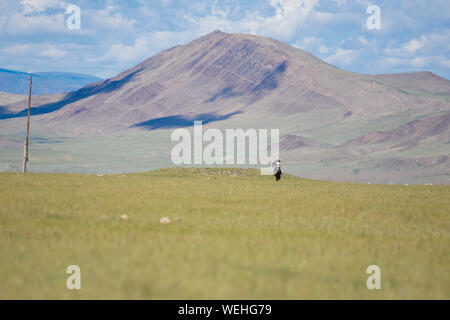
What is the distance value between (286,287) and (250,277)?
785mm

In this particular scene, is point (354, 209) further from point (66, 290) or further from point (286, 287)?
point (66, 290)

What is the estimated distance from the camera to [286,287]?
8906mm

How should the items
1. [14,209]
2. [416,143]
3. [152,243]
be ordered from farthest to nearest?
[416,143]
[14,209]
[152,243]

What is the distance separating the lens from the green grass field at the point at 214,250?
881 centimetres

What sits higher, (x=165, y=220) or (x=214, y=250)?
(x=165, y=220)

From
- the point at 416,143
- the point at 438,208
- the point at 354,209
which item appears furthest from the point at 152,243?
the point at 416,143

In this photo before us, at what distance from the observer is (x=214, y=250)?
11.5 meters

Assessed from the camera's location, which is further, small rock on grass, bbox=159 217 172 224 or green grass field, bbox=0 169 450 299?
small rock on grass, bbox=159 217 172 224

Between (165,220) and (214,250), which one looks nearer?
(214,250)

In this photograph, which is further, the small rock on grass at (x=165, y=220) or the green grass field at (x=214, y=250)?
the small rock on grass at (x=165, y=220)

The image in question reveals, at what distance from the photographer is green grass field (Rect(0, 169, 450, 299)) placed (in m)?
8.81
